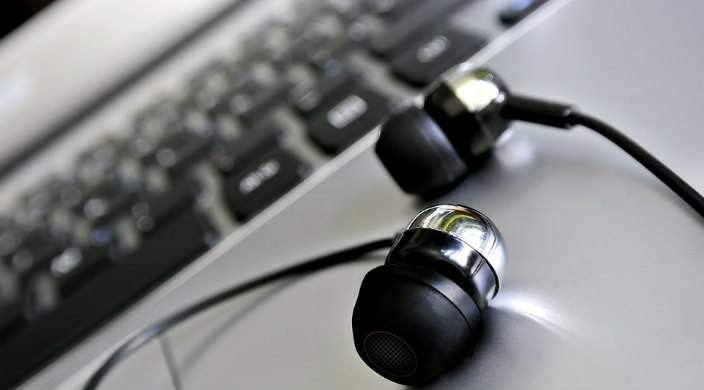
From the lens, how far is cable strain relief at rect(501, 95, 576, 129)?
1.13ft

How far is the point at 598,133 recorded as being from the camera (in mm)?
341

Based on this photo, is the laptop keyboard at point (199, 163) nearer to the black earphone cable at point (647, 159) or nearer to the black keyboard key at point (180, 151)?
the black keyboard key at point (180, 151)

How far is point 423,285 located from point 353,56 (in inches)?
→ 11.7

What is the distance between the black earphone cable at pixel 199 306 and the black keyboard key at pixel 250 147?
4.7 inches

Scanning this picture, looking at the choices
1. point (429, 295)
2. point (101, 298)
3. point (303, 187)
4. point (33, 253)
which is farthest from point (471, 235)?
point (33, 253)

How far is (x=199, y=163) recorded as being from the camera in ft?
1.71

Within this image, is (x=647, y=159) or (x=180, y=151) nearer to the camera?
(x=647, y=159)

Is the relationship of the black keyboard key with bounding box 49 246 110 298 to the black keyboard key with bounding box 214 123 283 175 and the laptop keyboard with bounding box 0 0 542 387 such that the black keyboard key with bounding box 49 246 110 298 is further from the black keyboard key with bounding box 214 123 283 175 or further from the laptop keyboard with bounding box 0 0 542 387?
the black keyboard key with bounding box 214 123 283 175

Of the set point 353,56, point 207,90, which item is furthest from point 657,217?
point 207,90

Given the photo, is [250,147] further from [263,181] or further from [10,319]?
[10,319]

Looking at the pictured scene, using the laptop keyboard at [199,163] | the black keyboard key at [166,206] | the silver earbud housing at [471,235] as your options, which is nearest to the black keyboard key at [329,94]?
the laptop keyboard at [199,163]

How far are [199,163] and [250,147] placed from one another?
6 centimetres

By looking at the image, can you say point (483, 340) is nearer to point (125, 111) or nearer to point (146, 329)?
point (146, 329)

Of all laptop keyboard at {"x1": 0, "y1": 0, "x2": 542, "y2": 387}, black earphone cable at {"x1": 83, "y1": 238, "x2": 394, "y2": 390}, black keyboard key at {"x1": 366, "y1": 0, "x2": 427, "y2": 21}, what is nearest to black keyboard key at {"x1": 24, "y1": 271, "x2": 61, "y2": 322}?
laptop keyboard at {"x1": 0, "y1": 0, "x2": 542, "y2": 387}
